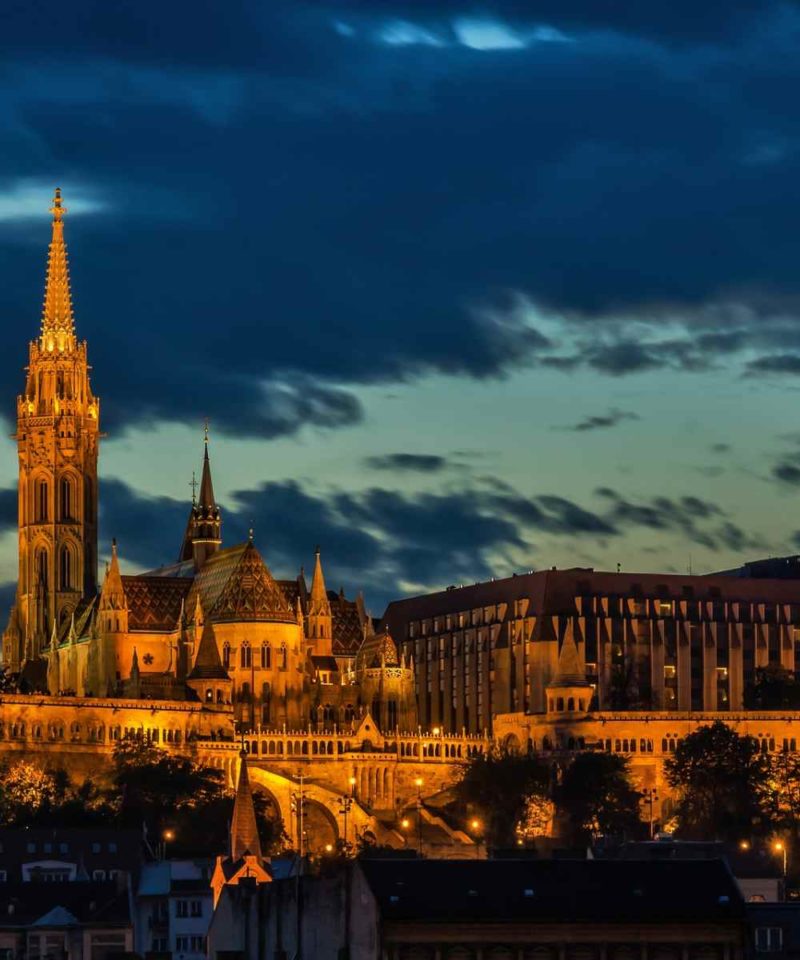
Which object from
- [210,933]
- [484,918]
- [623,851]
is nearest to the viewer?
[484,918]

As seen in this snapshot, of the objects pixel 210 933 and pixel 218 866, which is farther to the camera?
pixel 218 866

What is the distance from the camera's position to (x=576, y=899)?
14212 centimetres

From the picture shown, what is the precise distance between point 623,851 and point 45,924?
31.1 meters

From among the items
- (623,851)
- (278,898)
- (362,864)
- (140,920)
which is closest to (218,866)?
(140,920)

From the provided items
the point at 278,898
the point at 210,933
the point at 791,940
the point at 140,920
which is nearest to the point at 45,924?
the point at 140,920

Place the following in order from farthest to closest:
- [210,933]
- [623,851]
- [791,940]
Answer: [623,851], [210,933], [791,940]

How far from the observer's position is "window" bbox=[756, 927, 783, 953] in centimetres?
15200

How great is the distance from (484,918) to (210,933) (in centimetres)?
2844

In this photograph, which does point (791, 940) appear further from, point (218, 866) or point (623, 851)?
point (218, 866)

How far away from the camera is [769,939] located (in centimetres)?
15262

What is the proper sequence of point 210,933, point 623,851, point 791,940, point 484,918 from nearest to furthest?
point 484,918 → point 791,940 → point 210,933 → point 623,851

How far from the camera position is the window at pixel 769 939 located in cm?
15200

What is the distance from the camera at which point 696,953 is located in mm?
141500

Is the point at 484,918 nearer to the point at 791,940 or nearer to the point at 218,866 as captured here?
the point at 791,940
